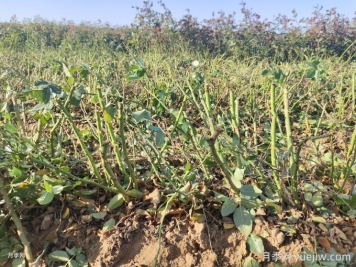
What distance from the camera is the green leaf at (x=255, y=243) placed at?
1.17m

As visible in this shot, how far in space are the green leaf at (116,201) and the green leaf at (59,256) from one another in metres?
0.24

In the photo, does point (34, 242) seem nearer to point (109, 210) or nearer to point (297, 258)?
point (109, 210)

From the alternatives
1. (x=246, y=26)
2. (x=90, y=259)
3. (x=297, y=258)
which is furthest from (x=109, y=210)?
(x=246, y=26)

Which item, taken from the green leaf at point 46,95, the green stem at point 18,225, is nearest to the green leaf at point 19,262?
the green stem at point 18,225

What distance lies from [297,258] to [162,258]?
499 mm

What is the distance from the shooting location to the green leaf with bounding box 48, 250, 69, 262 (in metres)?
1.19

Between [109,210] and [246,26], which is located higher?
[246,26]

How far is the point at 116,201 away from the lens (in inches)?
52.4

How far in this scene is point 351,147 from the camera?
1.43m

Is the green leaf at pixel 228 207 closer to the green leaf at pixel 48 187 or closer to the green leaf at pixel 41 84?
the green leaf at pixel 48 187

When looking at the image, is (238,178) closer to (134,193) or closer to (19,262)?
(134,193)

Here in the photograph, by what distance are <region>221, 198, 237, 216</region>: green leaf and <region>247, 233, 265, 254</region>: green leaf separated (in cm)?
12

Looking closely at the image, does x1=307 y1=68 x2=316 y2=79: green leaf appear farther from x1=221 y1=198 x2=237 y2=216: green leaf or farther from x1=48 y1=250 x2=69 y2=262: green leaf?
x1=48 y1=250 x2=69 y2=262: green leaf

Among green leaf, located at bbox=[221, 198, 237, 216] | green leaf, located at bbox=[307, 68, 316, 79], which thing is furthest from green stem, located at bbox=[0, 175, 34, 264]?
green leaf, located at bbox=[307, 68, 316, 79]
